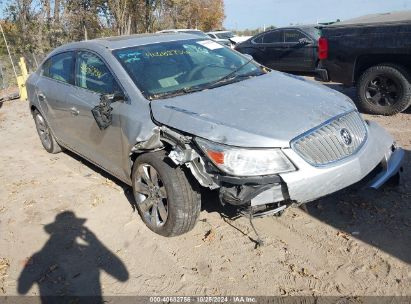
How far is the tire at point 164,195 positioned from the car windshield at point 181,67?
649 millimetres

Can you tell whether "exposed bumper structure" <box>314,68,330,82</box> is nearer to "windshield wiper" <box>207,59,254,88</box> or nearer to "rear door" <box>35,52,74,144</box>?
"windshield wiper" <box>207,59,254,88</box>

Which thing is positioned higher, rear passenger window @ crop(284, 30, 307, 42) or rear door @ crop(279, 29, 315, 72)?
rear passenger window @ crop(284, 30, 307, 42)

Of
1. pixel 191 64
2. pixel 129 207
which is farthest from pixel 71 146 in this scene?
pixel 191 64

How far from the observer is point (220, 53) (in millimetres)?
4539

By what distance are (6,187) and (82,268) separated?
95.7 inches

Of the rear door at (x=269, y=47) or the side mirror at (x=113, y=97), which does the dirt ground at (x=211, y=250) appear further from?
the rear door at (x=269, y=47)

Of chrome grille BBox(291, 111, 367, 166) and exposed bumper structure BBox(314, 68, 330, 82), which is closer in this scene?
chrome grille BBox(291, 111, 367, 166)

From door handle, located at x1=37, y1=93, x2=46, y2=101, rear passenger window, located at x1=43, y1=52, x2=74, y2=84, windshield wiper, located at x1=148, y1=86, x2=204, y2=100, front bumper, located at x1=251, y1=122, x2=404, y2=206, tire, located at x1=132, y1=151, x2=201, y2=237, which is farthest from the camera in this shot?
door handle, located at x1=37, y1=93, x2=46, y2=101

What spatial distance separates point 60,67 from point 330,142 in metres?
3.61

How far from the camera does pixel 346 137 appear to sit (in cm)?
312

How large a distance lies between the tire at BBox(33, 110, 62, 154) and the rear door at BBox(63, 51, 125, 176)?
4.25 feet

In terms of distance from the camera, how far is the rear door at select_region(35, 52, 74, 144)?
4786 mm

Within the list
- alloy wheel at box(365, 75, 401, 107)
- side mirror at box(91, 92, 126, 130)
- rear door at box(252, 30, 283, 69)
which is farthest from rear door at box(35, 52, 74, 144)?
rear door at box(252, 30, 283, 69)

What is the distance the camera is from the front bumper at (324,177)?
2.84 m
